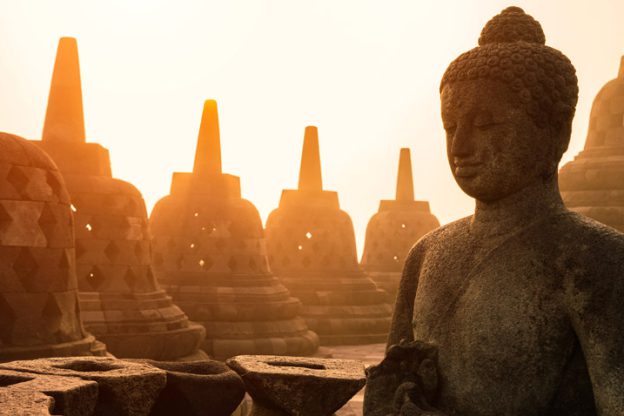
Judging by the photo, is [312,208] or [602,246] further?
[312,208]

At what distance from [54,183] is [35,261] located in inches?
30.0

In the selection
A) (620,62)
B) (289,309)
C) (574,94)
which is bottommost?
(289,309)

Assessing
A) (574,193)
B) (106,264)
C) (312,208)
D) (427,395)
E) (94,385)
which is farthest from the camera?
(312,208)

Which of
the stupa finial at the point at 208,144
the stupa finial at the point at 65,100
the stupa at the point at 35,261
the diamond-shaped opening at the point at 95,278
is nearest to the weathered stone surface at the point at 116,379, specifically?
the stupa at the point at 35,261

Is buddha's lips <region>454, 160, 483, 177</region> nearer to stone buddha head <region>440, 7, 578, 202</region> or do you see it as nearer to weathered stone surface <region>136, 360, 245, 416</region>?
stone buddha head <region>440, 7, 578, 202</region>

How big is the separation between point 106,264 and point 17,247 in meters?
3.55

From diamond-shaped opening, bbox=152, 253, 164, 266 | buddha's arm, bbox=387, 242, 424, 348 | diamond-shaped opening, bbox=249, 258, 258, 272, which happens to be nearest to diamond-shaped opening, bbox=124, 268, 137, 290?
diamond-shaped opening, bbox=152, 253, 164, 266

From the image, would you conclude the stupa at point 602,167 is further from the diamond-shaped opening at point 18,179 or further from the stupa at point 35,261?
the diamond-shaped opening at point 18,179

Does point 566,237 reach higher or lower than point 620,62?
lower

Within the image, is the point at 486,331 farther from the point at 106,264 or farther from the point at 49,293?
the point at 106,264

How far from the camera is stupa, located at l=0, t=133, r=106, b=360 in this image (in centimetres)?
754

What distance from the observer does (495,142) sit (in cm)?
388

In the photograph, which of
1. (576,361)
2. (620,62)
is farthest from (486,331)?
(620,62)

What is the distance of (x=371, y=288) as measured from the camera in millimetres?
19375
